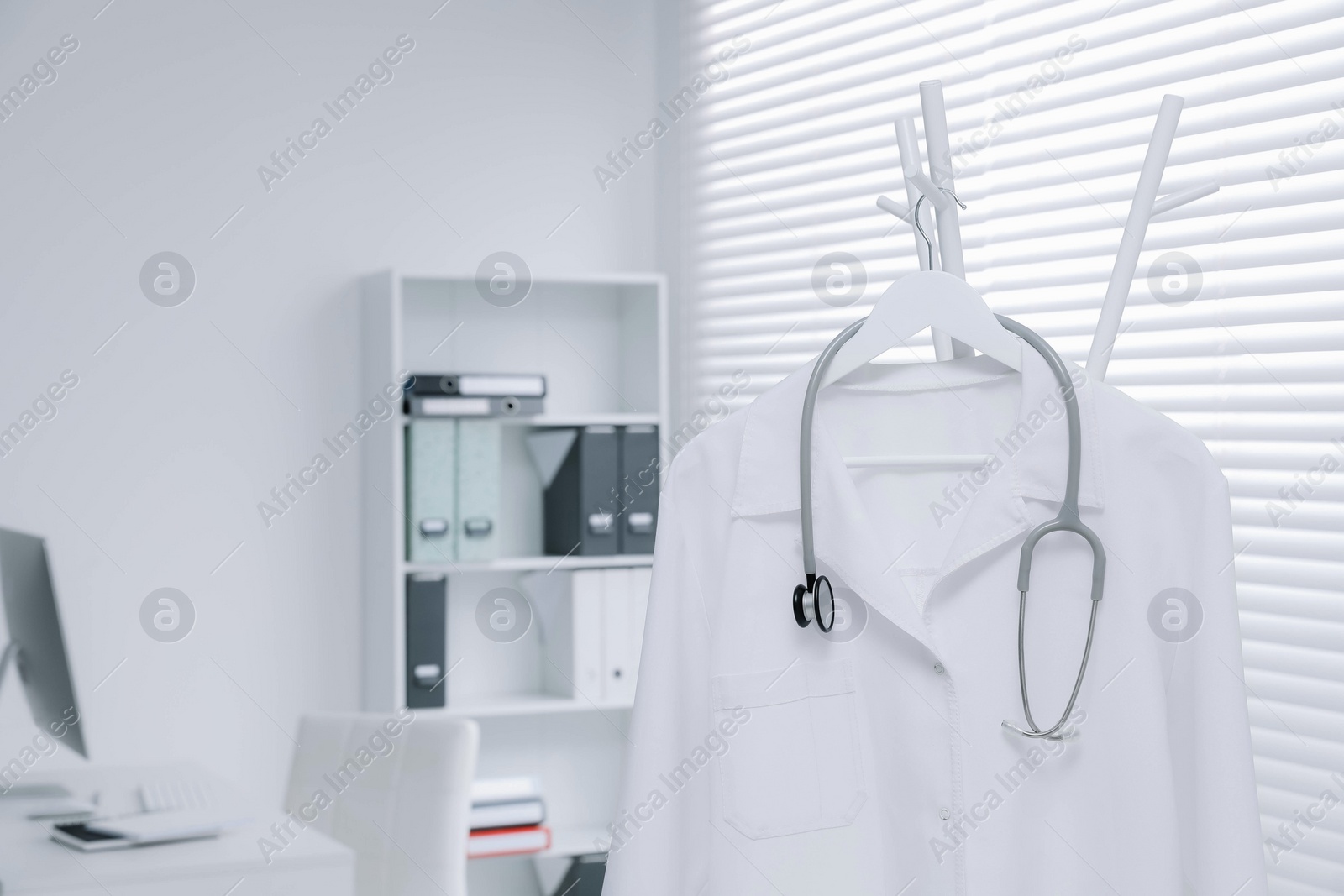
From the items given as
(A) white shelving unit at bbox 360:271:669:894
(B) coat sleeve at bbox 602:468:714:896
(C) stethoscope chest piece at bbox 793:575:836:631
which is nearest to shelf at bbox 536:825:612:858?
(A) white shelving unit at bbox 360:271:669:894

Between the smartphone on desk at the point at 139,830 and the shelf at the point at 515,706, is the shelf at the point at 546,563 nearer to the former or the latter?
the shelf at the point at 515,706

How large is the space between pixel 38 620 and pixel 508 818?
1.24 metres

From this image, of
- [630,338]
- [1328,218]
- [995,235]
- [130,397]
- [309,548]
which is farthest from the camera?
[630,338]

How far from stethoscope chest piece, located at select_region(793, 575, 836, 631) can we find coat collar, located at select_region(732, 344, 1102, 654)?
3 centimetres

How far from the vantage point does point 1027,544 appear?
1131mm

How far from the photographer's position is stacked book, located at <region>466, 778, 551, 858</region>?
2633 mm

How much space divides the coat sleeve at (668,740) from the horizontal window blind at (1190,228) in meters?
0.97

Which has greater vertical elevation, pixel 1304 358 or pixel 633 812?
pixel 1304 358

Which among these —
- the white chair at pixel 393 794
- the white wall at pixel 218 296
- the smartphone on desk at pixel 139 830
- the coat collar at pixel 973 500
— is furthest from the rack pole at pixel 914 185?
the white wall at pixel 218 296

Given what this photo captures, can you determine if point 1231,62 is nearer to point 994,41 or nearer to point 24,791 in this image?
point 994,41

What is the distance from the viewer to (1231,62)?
1771 mm

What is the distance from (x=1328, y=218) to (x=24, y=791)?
2.63m

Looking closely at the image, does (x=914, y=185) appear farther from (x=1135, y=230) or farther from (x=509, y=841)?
(x=509, y=841)

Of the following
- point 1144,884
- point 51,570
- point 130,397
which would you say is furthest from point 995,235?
point 130,397
